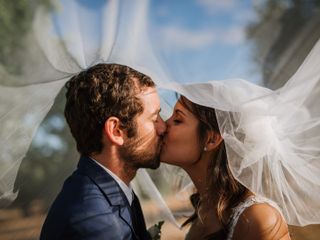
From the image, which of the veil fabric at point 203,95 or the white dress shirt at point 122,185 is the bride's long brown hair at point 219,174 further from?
the white dress shirt at point 122,185

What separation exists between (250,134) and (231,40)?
595 mm

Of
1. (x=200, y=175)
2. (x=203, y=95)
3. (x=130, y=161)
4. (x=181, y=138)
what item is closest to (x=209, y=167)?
(x=200, y=175)

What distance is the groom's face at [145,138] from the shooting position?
276 centimetres

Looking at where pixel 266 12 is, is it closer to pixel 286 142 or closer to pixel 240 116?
pixel 240 116

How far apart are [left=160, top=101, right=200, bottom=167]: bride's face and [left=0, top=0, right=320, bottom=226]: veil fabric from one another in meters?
0.39

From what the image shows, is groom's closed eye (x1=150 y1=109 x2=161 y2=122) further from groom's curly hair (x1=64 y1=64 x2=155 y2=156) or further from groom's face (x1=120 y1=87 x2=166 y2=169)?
groom's curly hair (x1=64 y1=64 x2=155 y2=156)

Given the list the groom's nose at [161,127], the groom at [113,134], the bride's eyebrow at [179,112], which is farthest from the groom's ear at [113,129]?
the bride's eyebrow at [179,112]

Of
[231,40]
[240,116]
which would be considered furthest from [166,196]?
[231,40]

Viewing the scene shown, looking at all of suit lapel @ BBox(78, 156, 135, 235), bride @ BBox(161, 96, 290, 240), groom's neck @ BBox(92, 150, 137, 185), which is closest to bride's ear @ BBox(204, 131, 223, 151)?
bride @ BBox(161, 96, 290, 240)

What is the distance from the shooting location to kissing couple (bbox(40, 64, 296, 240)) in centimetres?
243

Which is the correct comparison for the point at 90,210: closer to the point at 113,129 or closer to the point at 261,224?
the point at 113,129

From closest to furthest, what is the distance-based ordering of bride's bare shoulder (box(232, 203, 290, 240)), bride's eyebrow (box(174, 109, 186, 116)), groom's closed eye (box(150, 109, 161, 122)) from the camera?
bride's bare shoulder (box(232, 203, 290, 240))
groom's closed eye (box(150, 109, 161, 122))
bride's eyebrow (box(174, 109, 186, 116))

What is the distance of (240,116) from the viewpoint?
244cm

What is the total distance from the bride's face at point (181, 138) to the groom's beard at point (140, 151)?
9 centimetres
